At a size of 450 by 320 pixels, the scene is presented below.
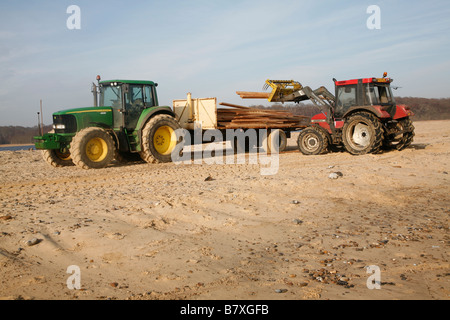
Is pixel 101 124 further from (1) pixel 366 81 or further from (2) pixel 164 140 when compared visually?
(1) pixel 366 81

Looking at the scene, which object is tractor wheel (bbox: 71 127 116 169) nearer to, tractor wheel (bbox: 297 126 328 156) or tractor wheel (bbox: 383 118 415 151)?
tractor wheel (bbox: 297 126 328 156)

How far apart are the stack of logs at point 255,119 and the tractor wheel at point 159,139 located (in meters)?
1.85

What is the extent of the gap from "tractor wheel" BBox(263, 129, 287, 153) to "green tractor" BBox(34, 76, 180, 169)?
4.03 metres

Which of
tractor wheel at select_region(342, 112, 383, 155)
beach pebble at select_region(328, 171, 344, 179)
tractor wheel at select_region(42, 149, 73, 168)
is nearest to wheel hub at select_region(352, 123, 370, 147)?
tractor wheel at select_region(342, 112, 383, 155)

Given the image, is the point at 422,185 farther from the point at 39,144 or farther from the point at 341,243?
the point at 39,144

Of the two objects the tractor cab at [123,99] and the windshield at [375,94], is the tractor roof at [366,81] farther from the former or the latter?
the tractor cab at [123,99]

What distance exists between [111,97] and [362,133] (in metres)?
7.84

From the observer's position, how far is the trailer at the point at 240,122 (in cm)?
1285

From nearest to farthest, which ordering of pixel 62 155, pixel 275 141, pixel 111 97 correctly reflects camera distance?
1. pixel 111 97
2. pixel 62 155
3. pixel 275 141

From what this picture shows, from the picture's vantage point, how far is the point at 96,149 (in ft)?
35.6

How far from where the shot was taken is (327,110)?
13.2 m

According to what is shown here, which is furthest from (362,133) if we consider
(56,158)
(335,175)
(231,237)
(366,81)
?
(56,158)
